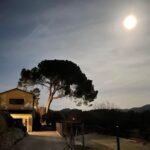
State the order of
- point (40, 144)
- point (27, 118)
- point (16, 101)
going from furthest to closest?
point (16, 101) < point (27, 118) < point (40, 144)

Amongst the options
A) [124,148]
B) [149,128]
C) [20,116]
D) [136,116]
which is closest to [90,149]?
[124,148]

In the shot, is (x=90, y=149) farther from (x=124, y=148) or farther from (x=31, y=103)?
(x=31, y=103)

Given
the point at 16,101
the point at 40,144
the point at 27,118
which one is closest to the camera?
the point at 40,144

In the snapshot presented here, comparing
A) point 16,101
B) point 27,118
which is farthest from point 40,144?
point 16,101

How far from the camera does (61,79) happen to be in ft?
155

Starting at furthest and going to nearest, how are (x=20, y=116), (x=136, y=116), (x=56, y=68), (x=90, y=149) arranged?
(x=136, y=116)
(x=56, y=68)
(x=20, y=116)
(x=90, y=149)

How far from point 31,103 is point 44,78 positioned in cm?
654

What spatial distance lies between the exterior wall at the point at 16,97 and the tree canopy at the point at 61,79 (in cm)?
572

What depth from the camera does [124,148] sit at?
2108 centimetres

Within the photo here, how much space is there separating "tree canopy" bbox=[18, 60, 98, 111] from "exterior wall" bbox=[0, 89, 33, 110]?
572 centimetres

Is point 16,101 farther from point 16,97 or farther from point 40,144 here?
point 40,144

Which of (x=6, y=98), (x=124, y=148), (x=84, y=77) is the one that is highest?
(x=84, y=77)

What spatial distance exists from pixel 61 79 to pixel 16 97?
27.1 feet

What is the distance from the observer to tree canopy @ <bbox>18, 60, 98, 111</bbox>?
47.2 m
